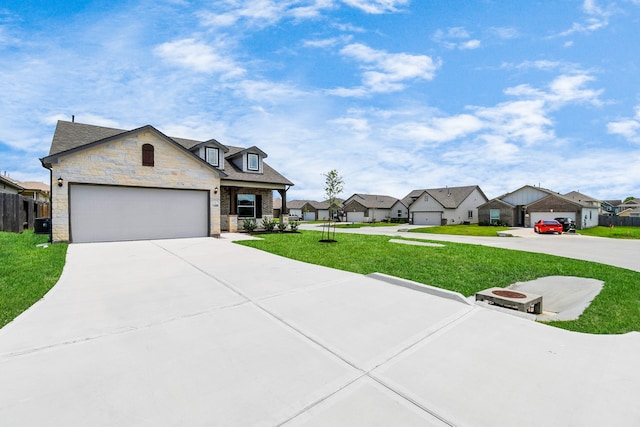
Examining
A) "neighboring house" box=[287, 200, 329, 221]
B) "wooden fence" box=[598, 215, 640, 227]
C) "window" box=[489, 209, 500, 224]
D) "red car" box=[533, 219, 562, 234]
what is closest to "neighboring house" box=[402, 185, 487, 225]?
"window" box=[489, 209, 500, 224]

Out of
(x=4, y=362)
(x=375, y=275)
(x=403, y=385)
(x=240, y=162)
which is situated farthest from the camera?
(x=240, y=162)

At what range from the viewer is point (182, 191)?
14.9 metres

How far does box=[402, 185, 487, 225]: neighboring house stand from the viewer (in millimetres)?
43122

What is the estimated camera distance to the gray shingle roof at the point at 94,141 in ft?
44.7

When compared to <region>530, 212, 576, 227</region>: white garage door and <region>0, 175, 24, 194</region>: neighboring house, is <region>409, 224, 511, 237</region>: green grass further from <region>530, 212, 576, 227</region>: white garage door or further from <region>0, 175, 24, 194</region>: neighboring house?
<region>0, 175, 24, 194</region>: neighboring house

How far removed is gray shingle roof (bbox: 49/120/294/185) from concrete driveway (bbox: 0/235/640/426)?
11938 mm

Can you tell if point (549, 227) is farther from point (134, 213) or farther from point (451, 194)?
point (134, 213)

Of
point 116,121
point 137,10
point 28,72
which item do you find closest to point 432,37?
point 137,10

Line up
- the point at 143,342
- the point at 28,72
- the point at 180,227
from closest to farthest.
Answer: the point at 143,342 < the point at 28,72 < the point at 180,227

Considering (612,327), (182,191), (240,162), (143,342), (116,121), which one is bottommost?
(612,327)

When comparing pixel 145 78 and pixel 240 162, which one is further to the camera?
pixel 240 162

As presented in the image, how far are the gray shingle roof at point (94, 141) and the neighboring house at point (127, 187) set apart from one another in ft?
0.14

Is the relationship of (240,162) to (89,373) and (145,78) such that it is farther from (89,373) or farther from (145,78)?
(89,373)

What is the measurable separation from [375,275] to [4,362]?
236 inches
